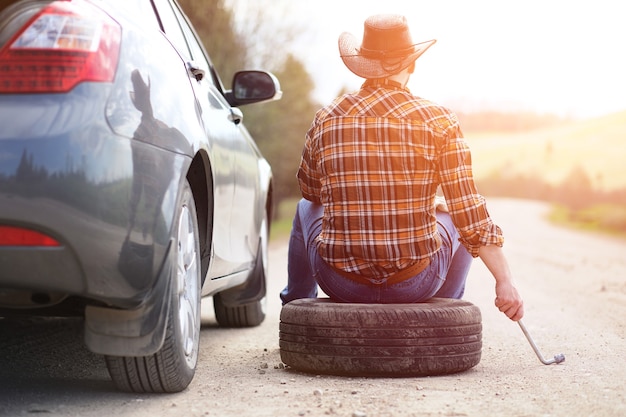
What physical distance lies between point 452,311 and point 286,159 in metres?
31.6

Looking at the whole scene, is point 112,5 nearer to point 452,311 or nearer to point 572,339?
point 452,311

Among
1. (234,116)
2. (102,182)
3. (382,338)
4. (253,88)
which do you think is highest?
(253,88)

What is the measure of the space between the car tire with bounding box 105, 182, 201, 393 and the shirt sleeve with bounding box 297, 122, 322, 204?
0.86 m

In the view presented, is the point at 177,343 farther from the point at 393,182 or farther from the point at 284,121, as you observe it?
the point at 284,121

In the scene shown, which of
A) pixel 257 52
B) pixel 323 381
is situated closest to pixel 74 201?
pixel 323 381

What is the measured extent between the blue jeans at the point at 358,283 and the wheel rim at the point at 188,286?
0.74m

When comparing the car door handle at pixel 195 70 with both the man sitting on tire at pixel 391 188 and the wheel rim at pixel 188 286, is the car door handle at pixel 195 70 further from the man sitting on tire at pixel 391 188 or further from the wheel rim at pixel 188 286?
the wheel rim at pixel 188 286

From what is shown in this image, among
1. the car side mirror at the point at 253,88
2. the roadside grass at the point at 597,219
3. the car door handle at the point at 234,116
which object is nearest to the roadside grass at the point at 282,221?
the roadside grass at the point at 597,219

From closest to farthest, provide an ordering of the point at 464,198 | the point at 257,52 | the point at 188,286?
the point at 188,286, the point at 464,198, the point at 257,52

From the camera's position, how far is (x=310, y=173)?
468 cm

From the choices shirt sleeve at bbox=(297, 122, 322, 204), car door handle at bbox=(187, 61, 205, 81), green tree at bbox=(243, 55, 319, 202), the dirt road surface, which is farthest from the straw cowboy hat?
green tree at bbox=(243, 55, 319, 202)

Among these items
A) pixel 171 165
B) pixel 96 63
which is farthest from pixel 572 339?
pixel 96 63

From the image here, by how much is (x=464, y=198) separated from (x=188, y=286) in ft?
4.13

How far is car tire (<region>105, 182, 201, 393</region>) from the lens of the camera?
11.6 feet
